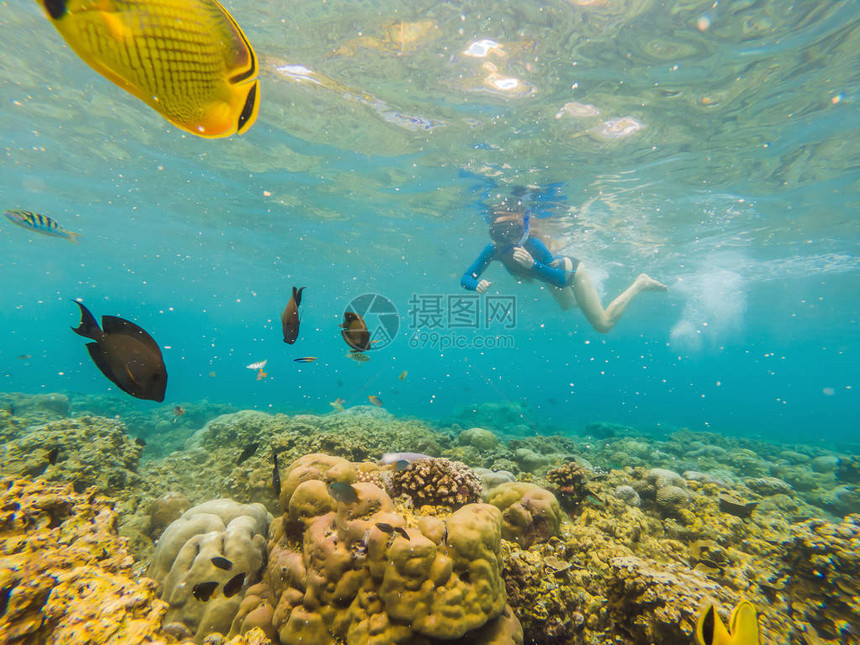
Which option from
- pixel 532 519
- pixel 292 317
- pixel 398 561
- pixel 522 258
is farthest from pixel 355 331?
pixel 522 258

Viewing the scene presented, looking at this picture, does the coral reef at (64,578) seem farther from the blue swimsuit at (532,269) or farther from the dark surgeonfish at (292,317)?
the blue swimsuit at (532,269)

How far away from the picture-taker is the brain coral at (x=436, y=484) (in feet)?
13.7

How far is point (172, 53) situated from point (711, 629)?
11.7ft

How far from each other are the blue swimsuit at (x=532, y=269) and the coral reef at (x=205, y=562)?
794 cm

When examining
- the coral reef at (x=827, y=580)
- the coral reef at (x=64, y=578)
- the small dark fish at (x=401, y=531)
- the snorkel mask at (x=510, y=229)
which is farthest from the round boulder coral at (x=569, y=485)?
the snorkel mask at (x=510, y=229)

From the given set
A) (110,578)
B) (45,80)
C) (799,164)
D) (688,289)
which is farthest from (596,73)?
(688,289)

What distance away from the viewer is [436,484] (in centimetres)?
428

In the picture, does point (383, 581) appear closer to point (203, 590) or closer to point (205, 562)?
point (203, 590)

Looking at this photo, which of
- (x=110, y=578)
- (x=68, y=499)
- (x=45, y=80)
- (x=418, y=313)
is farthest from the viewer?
(x=418, y=313)

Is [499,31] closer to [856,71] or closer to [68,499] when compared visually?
[856,71]

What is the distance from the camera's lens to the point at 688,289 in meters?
35.3

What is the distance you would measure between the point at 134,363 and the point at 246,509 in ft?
13.2

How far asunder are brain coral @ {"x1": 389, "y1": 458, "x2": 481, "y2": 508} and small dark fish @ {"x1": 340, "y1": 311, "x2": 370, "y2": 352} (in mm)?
2138

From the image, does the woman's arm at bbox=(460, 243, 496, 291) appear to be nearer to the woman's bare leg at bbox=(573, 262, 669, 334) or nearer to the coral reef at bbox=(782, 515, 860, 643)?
the woman's bare leg at bbox=(573, 262, 669, 334)
